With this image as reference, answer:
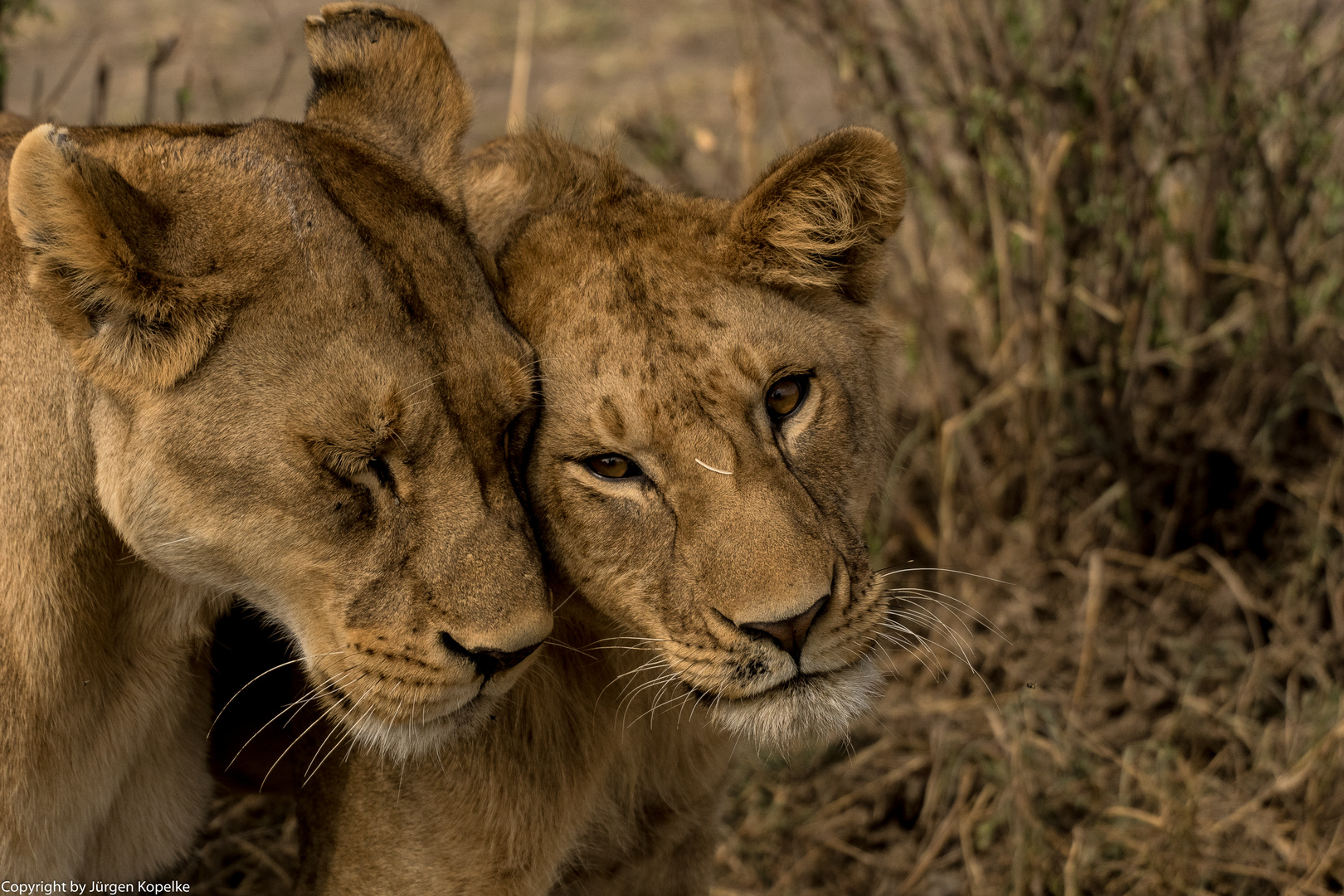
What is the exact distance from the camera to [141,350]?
79.7 inches

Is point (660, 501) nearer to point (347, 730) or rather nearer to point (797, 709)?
point (797, 709)

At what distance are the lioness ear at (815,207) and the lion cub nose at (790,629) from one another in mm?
588

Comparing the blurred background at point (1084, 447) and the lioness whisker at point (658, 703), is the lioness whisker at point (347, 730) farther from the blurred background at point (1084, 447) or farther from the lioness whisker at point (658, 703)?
the blurred background at point (1084, 447)

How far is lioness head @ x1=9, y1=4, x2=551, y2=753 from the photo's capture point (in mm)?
2010

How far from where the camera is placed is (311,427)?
6.57 feet

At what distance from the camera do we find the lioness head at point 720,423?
2154mm

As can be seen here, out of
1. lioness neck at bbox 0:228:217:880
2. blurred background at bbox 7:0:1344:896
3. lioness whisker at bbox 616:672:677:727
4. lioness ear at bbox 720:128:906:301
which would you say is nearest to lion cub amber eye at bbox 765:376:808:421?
lioness ear at bbox 720:128:906:301

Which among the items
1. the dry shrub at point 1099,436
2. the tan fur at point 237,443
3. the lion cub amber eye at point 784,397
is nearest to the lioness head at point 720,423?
the lion cub amber eye at point 784,397

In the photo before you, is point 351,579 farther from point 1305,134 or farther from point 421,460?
point 1305,134

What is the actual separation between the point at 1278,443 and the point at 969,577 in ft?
3.05

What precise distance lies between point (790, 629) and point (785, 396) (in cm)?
40

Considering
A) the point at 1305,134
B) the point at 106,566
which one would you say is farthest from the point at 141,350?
the point at 1305,134

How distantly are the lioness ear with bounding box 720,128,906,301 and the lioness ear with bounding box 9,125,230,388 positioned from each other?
0.85 m

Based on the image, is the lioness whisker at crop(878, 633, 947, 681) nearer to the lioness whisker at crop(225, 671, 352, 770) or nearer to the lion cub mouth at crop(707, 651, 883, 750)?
the lion cub mouth at crop(707, 651, 883, 750)
